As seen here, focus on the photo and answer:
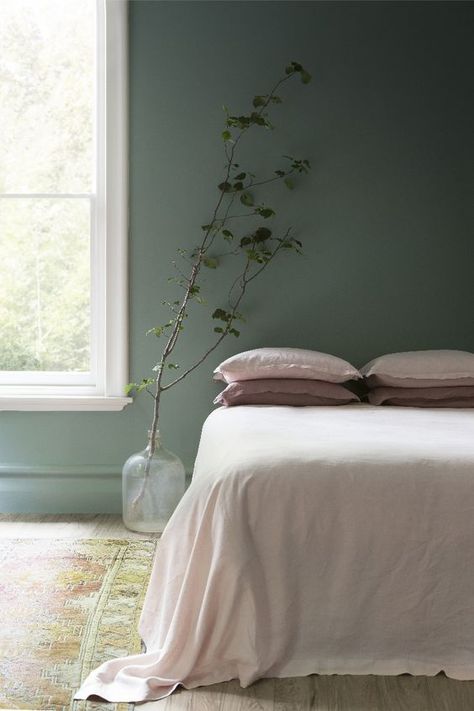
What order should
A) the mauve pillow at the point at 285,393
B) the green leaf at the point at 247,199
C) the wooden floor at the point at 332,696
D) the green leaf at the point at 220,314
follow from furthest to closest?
the green leaf at the point at 247,199
the green leaf at the point at 220,314
the mauve pillow at the point at 285,393
the wooden floor at the point at 332,696

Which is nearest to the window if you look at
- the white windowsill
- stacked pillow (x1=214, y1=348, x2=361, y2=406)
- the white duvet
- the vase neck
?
the white windowsill

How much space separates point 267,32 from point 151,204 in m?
0.98

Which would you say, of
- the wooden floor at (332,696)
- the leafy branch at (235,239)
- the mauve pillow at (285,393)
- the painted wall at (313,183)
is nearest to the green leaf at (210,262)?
the leafy branch at (235,239)

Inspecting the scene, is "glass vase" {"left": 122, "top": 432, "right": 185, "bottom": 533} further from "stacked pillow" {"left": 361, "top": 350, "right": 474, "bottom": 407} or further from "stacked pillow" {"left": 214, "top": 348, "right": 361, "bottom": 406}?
"stacked pillow" {"left": 361, "top": 350, "right": 474, "bottom": 407}

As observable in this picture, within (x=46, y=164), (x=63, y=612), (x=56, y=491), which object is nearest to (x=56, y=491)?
(x=56, y=491)

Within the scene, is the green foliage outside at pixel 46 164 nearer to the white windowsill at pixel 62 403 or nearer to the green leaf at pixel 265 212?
the white windowsill at pixel 62 403

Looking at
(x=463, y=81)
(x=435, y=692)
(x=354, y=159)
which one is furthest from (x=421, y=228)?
(x=435, y=692)

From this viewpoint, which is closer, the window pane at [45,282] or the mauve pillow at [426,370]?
the mauve pillow at [426,370]

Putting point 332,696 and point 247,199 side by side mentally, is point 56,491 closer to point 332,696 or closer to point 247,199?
point 247,199

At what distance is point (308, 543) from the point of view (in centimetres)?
238

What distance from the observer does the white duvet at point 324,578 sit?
2363mm

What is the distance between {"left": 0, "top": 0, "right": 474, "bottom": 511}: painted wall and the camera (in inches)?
165

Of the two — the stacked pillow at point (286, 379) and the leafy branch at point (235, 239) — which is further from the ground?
the leafy branch at point (235, 239)

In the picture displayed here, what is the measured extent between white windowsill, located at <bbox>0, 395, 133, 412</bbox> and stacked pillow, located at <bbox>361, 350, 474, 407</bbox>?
1.25m
